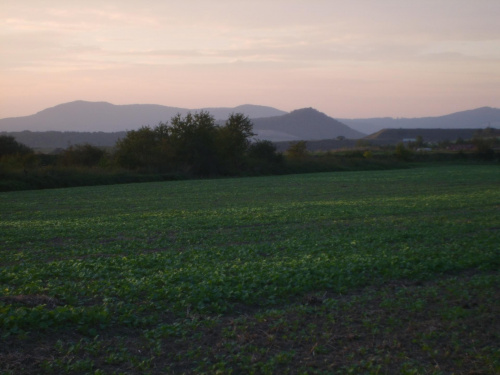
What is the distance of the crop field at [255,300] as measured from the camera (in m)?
6.53

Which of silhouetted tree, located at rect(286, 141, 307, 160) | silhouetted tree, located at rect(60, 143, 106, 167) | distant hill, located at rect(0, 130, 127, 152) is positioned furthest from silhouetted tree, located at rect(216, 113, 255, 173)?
distant hill, located at rect(0, 130, 127, 152)

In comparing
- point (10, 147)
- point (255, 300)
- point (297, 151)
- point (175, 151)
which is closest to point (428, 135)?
point (297, 151)

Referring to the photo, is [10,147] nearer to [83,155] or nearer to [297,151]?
[83,155]

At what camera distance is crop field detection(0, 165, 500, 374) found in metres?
6.53

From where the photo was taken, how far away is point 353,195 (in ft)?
107

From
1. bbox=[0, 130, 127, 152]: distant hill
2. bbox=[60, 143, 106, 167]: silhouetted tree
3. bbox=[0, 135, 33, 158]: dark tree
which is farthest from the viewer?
bbox=[0, 130, 127, 152]: distant hill

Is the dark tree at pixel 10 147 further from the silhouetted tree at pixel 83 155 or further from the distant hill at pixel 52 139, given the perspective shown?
the distant hill at pixel 52 139

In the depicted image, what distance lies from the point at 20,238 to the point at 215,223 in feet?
22.5

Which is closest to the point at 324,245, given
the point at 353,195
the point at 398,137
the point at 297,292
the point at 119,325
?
the point at 297,292

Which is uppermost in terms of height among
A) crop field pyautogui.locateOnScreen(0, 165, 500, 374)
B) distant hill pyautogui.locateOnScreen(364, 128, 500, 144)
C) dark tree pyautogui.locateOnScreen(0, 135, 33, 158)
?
distant hill pyautogui.locateOnScreen(364, 128, 500, 144)

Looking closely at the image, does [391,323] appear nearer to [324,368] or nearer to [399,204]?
[324,368]

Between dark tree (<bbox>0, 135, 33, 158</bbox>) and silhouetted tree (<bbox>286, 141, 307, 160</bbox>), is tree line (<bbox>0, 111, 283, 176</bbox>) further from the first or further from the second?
silhouetted tree (<bbox>286, 141, 307, 160</bbox>)

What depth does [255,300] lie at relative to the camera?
29.8 feet

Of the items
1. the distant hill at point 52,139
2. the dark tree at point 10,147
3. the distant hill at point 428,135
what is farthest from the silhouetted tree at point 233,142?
the distant hill at point 428,135
